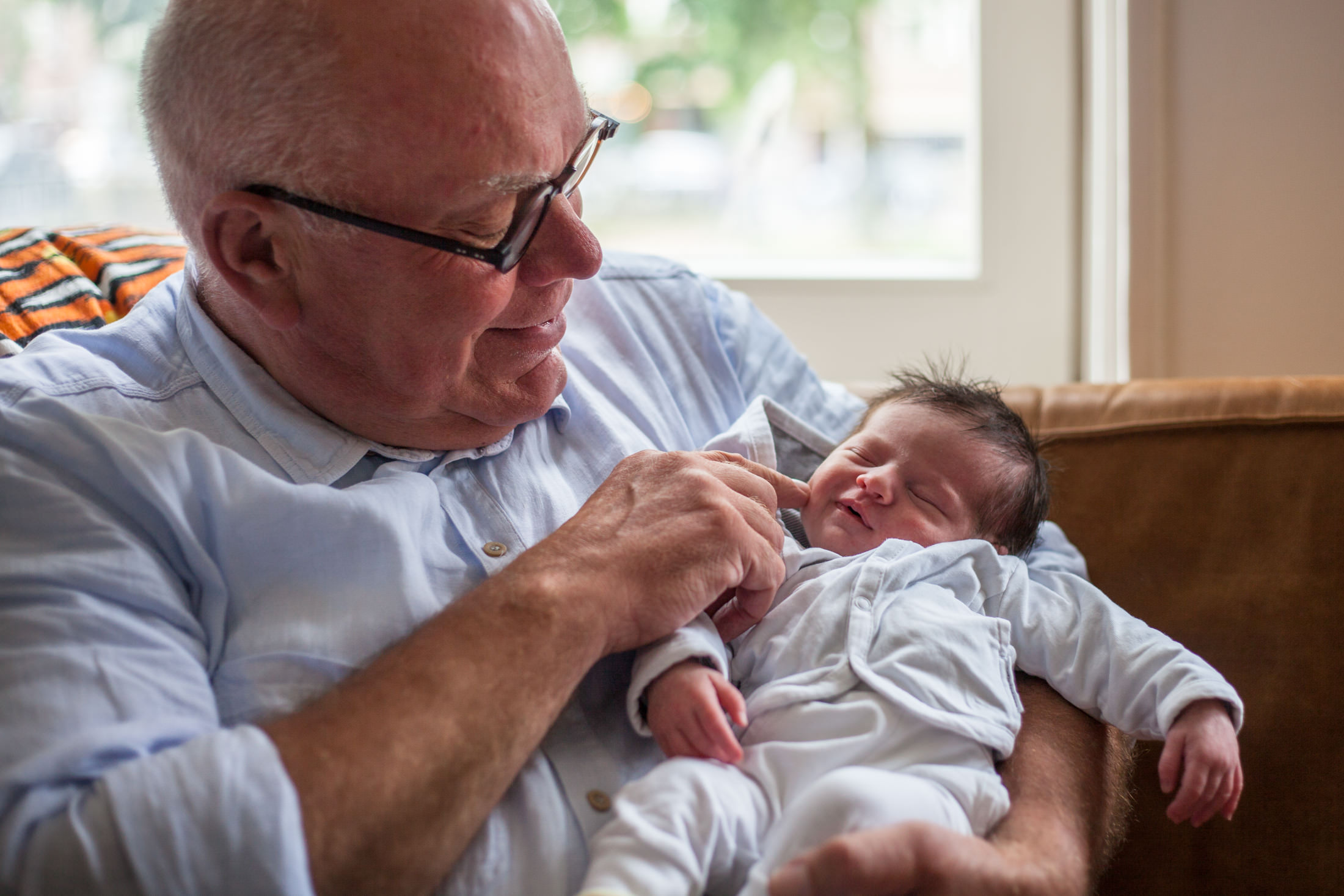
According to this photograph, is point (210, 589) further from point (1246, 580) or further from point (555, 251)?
point (1246, 580)

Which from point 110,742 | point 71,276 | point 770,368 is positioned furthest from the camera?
point 770,368

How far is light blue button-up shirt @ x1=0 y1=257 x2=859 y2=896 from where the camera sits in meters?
0.78

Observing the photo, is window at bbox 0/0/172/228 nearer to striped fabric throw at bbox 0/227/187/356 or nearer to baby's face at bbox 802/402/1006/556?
striped fabric throw at bbox 0/227/187/356

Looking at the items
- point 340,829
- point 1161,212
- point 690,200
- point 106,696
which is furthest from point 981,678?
point 690,200

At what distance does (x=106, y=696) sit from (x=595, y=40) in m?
2.06

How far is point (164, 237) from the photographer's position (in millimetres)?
1719

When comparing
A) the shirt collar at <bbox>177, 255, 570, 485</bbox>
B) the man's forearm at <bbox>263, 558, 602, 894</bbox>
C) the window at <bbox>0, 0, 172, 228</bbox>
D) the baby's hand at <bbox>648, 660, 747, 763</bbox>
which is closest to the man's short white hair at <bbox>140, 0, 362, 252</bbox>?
the shirt collar at <bbox>177, 255, 570, 485</bbox>

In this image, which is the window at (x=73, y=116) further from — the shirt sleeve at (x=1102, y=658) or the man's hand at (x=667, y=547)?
the shirt sleeve at (x=1102, y=658)

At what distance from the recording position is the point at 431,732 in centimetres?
88

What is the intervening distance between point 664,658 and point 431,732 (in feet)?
0.84

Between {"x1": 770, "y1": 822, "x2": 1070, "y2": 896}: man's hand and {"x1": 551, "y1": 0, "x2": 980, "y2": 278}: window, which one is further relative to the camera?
{"x1": 551, "y1": 0, "x2": 980, "y2": 278}: window

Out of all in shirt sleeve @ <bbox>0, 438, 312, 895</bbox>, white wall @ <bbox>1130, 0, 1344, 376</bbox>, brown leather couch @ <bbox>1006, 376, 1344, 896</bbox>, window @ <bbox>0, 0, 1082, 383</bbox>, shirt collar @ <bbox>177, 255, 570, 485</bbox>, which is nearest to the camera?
shirt sleeve @ <bbox>0, 438, 312, 895</bbox>

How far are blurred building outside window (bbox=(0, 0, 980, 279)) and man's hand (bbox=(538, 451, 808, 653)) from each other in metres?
1.45

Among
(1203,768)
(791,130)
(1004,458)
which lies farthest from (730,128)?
(1203,768)
